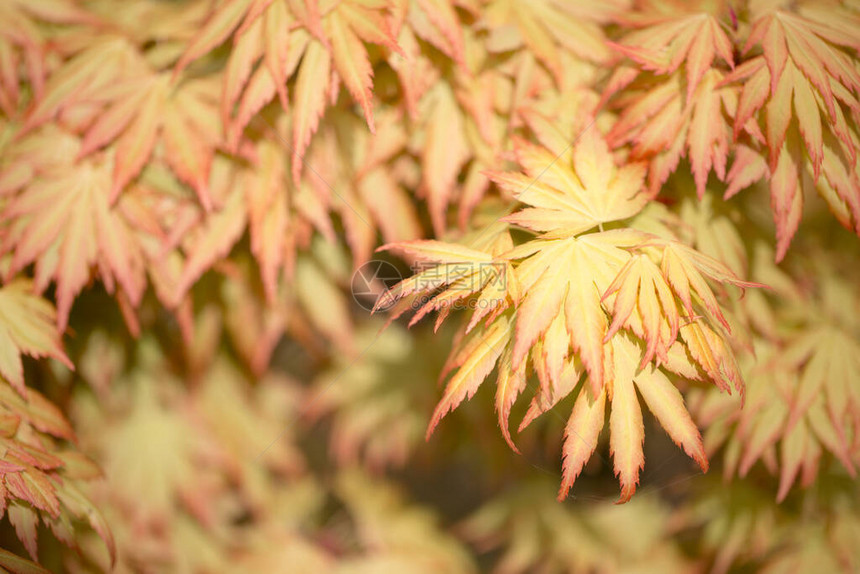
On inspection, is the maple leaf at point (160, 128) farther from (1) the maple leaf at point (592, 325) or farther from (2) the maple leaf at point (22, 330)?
(1) the maple leaf at point (592, 325)

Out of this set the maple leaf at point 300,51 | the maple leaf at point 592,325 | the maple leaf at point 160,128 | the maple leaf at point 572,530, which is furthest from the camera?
the maple leaf at point 572,530

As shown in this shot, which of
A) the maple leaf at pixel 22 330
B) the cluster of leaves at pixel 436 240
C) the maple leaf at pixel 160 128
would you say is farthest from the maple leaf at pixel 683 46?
the maple leaf at pixel 22 330

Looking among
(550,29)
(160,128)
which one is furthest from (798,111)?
(160,128)

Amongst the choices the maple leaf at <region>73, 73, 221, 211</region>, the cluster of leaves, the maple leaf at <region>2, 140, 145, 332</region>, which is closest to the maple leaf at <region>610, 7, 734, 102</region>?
the cluster of leaves

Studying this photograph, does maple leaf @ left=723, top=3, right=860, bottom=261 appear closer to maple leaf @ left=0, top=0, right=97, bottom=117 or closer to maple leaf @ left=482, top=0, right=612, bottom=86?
maple leaf @ left=482, top=0, right=612, bottom=86

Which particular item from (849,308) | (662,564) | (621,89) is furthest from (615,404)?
(662,564)

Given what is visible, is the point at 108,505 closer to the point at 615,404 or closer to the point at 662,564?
the point at 615,404
